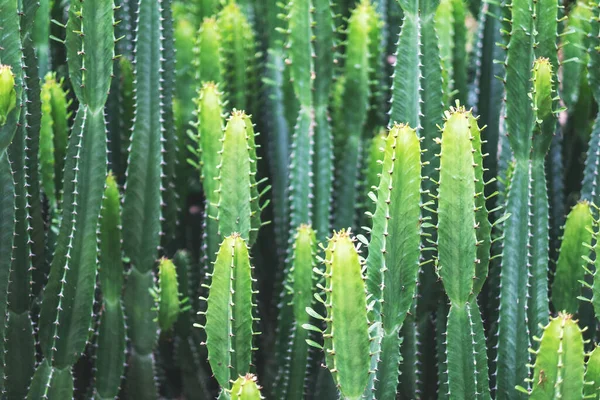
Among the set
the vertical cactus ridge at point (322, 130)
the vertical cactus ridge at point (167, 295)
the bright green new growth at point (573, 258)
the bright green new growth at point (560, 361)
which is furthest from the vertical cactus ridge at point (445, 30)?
the bright green new growth at point (560, 361)

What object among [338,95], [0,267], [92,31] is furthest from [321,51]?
[0,267]

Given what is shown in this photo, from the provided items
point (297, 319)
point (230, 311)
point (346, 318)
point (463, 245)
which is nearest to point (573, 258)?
point (463, 245)

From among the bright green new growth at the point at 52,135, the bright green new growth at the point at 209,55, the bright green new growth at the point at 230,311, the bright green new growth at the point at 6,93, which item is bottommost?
the bright green new growth at the point at 230,311

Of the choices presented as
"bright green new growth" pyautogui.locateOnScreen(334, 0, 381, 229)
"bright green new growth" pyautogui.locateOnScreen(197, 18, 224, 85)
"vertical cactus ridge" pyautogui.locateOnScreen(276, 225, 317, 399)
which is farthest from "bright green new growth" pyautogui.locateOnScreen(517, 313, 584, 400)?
"bright green new growth" pyautogui.locateOnScreen(197, 18, 224, 85)

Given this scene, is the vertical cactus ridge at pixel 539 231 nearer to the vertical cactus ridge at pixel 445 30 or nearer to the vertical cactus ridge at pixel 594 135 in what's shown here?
the vertical cactus ridge at pixel 594 135

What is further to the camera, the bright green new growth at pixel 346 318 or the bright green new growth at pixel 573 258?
A: the bright green new growth at pixel 573 258

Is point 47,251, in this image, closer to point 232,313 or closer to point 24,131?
point 24,131

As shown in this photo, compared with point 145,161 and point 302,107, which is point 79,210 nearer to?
point 145,161
